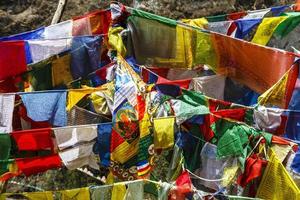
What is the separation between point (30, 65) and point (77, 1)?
642 cm

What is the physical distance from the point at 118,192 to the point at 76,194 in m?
0.52

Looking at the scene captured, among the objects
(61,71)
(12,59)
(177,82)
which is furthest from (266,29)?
(12,59)

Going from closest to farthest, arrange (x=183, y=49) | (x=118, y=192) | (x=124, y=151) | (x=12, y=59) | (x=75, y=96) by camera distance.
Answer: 1. (x=118, y=192)
2. (x=124, y=151)
3. (x=75, y=96)
4. (x=12, y=59)
5. (x=183, y=49)

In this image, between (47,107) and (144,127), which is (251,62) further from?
(47,107)

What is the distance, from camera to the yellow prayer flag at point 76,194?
7086 mm

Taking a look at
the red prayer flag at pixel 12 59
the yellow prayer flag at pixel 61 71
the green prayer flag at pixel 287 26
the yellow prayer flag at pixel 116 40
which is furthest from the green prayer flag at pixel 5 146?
the green prayer flag at pixel 287 26

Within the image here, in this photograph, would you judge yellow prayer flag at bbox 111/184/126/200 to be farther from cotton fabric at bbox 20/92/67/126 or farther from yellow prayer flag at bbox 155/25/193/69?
yellow prayer flag at bbox 155/25/193/69

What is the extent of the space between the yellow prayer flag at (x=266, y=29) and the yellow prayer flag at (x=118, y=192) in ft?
12.5

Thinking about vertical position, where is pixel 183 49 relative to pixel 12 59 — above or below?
above

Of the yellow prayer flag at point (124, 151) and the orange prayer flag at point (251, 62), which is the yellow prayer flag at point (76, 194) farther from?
the orange prayer flag at point (251, 62)

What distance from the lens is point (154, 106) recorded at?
760cm

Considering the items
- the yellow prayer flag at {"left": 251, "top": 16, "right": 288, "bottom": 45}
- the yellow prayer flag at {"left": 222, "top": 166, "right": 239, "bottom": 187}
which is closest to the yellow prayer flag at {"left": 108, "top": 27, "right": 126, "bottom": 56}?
the yellow prayer flag at {"left": 251, "top": 16, "right": 288, "bottom": 45}

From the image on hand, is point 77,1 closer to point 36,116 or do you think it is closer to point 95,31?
point 95,31

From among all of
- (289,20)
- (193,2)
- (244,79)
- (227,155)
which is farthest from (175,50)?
(193,2)
